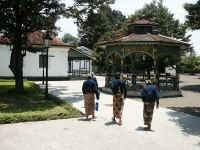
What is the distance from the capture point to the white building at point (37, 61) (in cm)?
2644

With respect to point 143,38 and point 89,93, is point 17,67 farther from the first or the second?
point 143,38

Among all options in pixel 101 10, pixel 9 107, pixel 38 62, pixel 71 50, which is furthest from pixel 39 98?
pixel 71 50

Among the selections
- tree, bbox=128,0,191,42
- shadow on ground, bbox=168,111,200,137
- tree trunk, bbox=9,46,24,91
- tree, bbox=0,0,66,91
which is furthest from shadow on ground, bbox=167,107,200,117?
tree, bbox=128,0,191,42

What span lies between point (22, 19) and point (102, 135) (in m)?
10.5

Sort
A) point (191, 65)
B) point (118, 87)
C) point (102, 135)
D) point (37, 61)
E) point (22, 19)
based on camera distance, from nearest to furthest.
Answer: point (102, 135), point (118, 87), point (22, 19), point (37, 61), point (191, 65)

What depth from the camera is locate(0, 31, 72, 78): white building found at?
26438 mm

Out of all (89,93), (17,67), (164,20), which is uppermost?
(164,20)

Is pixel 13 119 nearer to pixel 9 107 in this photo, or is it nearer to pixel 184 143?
pixel 9 107

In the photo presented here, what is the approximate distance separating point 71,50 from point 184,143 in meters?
25.8

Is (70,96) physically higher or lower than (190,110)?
higher

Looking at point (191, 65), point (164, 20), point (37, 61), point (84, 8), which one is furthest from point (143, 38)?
point (191, 65)

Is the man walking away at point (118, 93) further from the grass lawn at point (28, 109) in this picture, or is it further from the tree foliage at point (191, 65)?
the tree foliage at point (191, 65)

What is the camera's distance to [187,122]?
9.25 meters

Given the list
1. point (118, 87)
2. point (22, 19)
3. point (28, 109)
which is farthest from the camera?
point (22, 19)
